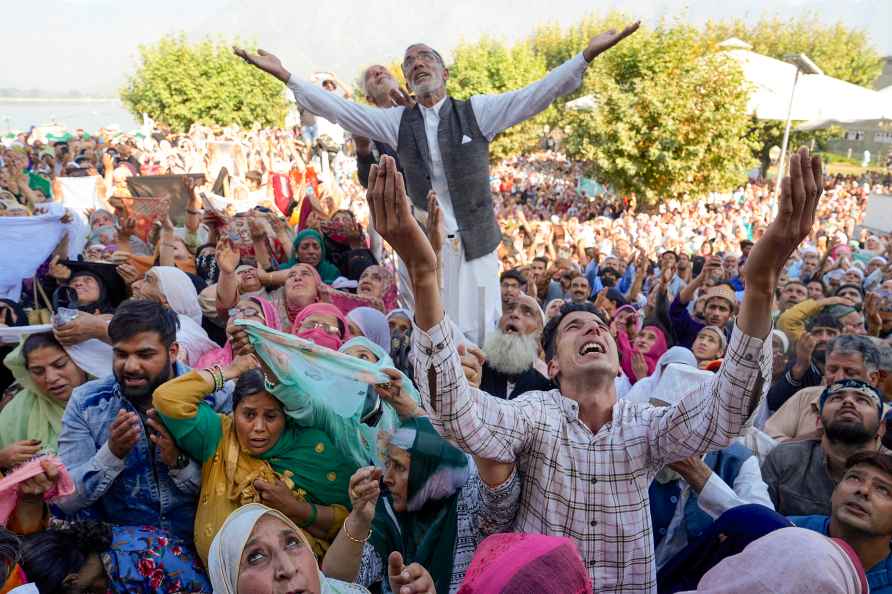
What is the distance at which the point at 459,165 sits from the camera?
369cm

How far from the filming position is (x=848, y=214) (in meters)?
15.1

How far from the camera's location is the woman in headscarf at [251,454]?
2.39m

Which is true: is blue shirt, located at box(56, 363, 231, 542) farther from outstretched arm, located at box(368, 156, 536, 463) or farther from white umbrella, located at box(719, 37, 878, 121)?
white umbrella, located at box(719, 37, 878, 121)

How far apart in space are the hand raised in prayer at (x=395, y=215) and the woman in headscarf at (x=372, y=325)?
2.09 m

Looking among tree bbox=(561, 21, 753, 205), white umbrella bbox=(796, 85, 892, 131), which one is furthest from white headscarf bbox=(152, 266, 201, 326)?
white umbrella bbox=(796, 85, 892, 131)

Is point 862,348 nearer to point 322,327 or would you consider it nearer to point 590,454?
point 590,454

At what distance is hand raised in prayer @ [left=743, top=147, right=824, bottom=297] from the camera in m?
1.57

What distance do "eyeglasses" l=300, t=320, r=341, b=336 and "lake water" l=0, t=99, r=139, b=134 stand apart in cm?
3487

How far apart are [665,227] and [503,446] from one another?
11.7 metres

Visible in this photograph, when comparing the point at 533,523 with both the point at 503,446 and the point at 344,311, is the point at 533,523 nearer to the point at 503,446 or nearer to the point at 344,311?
the point at 503,446

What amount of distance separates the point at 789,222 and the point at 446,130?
2.32 metres

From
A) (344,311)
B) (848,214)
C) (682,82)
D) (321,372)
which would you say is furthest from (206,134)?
(321,372)

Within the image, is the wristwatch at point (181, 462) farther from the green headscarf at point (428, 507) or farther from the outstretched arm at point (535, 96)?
the outstretched arm at point (535, 96)

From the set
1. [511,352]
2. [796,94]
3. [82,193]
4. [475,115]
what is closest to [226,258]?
[475,115]
